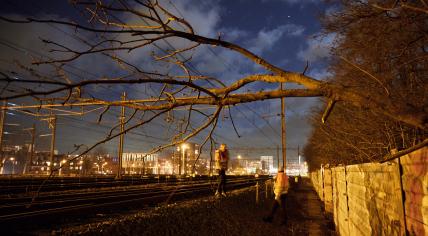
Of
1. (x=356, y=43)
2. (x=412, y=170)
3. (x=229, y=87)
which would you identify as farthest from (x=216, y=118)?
(x=356, y=43)

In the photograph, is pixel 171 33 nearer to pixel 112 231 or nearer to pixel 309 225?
pixel 112 231

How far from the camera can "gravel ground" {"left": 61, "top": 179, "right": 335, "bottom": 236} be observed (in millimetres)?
6766

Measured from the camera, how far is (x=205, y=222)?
941 cm

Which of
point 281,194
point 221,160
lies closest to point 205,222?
point 221,160

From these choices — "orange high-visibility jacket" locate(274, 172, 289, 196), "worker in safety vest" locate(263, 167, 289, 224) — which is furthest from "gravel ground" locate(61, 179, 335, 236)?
"orange high-visibility jacket" locate(274, 172, 289, 196)

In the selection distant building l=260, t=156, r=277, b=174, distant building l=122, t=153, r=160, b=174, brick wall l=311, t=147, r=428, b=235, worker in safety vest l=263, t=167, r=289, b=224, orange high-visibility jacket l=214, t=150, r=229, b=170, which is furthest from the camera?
distant building l=260, t=156, r=277, b=174

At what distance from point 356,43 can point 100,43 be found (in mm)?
5110

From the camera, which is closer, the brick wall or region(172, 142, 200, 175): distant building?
the brick wall

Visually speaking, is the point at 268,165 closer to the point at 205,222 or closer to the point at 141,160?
the point at 205,222

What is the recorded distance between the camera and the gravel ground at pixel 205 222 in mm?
6766

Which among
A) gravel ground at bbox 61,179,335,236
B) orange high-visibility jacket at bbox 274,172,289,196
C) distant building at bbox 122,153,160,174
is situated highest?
distant building at bbox 122,153,160,174

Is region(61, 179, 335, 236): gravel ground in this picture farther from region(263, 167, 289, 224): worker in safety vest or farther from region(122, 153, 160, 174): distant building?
region(122, 153, 160, 174): distant building

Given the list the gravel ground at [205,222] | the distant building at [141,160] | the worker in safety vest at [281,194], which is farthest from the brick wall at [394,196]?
the worker in safety vest at [281,194]

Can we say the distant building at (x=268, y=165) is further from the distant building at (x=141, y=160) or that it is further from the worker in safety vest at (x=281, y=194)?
the worker in safety vest at (x=281, y=194)
